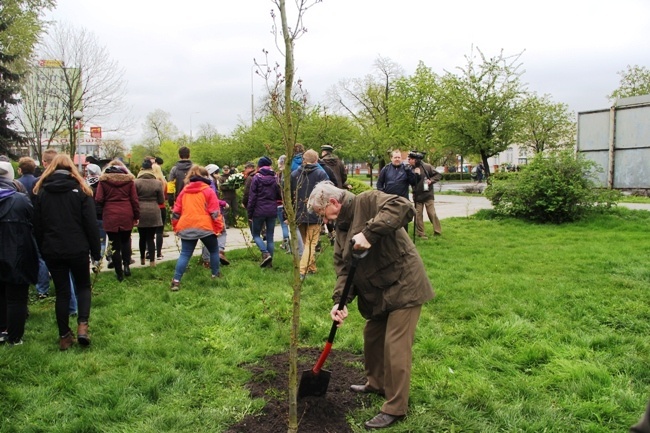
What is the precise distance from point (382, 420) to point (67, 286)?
3.38m

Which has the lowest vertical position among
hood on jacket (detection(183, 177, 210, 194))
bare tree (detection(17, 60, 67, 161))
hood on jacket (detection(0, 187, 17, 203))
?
hood on jacket (detection(0, 187, 17, 203))

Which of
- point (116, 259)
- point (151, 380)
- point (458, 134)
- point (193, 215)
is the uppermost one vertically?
point (458, 134)

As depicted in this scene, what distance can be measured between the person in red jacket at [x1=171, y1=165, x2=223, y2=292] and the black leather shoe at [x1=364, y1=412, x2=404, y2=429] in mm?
4068

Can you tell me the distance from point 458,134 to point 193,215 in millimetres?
19961

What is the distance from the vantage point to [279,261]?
830 cm

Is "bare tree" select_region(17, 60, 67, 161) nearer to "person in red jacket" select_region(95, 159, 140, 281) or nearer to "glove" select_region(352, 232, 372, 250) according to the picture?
"person in red jacket" select_region(95, 159, 140, 281)

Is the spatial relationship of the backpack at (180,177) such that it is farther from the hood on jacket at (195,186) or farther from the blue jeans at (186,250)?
the blue jeans at (186,250)

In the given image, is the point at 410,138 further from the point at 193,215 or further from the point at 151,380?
the point at 151,380

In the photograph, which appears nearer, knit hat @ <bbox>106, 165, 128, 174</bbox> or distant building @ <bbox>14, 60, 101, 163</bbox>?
knit hat @ <bbox>106, 165, 128, 174</bbox>

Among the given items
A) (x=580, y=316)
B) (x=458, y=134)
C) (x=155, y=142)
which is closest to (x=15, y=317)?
(x=580, y=316)

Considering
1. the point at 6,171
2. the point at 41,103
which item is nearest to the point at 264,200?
the point at 6,171

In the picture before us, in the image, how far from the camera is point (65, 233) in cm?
→ 462

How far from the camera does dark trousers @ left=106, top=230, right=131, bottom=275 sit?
705 cm

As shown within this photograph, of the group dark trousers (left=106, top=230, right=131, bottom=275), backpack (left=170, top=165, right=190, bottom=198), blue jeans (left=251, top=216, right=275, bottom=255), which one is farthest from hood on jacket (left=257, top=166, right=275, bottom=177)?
dark trousers (left=106, top=230, right=131, bottom=275)
